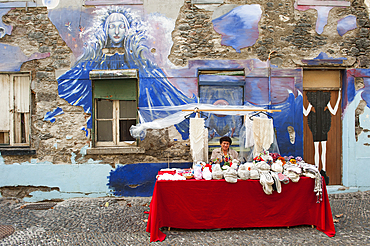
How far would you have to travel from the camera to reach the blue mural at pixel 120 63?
225 inches

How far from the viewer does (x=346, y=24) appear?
5816mm

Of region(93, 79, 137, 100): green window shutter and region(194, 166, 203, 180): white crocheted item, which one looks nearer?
region(194, 166, 203, 180): white crocheted item

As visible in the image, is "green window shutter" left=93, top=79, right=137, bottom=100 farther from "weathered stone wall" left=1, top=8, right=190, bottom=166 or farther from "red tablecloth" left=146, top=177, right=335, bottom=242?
"red tablecloth" left=146, top=177, right=335, bottom=242

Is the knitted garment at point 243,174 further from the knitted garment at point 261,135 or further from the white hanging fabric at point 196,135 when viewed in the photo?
the white hanging fabric at point 196,135

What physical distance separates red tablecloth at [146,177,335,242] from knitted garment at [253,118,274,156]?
1061 mm

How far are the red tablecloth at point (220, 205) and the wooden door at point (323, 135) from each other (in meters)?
2.14

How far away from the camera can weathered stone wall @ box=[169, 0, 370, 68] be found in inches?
226

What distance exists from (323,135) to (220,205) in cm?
370

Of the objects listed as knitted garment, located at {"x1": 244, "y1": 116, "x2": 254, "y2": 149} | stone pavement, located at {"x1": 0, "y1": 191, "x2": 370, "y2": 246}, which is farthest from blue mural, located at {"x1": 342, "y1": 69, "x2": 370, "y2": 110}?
knitted garment, located at {"x1": 244, "y1": 116, "x2": 254, "y2": 149}

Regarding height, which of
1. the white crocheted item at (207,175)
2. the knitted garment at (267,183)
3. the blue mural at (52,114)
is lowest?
the knitted garment at (267,183)

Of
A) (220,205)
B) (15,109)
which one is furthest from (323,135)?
(15,109)

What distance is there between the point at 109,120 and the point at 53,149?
5.04 ft

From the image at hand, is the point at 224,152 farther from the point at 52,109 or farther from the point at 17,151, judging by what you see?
the point at 17,151

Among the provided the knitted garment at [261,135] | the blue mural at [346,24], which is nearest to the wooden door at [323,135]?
the blue mural at [346,24]
